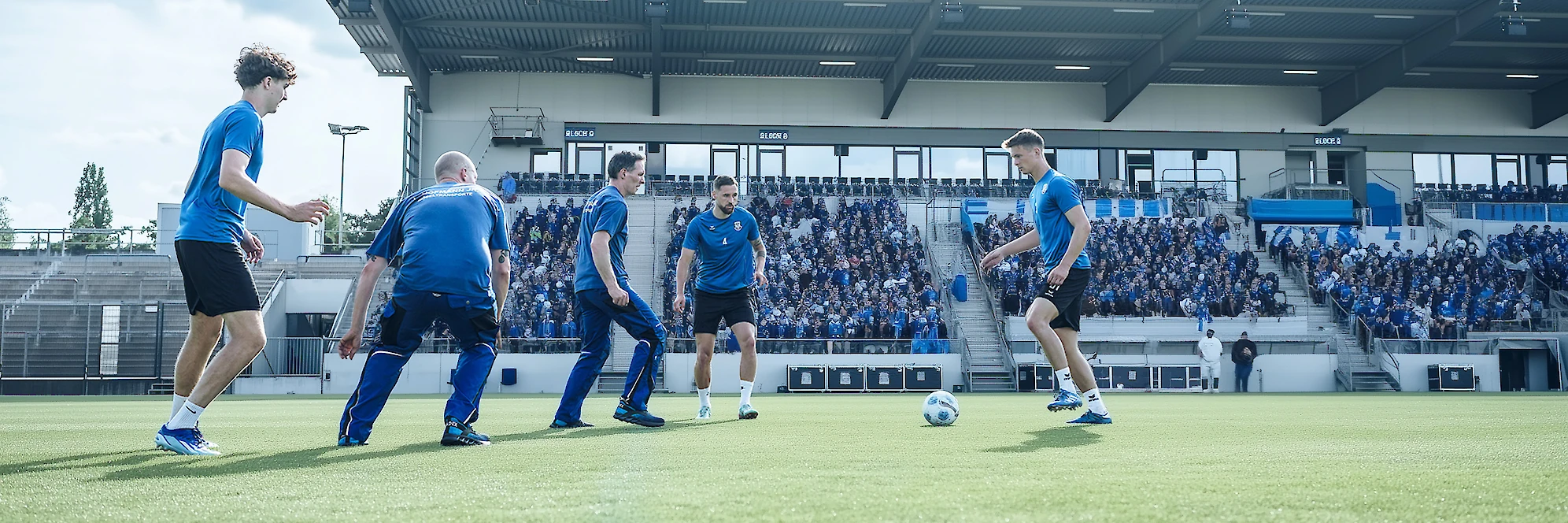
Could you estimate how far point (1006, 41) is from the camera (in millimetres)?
32562

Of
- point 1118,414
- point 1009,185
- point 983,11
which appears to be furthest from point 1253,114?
point 1118,414

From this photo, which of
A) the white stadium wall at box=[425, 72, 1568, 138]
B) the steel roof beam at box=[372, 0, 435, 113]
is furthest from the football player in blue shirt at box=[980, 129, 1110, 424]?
the white stadium wall at box=[425, 72, 1568, 138]

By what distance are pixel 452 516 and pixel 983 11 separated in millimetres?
29314

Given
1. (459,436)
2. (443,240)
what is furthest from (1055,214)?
(459,436)

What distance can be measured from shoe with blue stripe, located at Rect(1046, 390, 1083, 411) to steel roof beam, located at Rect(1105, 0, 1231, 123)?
23917 millimetres

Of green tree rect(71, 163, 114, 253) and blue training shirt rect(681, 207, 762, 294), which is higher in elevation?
green tree rect(71, 163, 114, 253)

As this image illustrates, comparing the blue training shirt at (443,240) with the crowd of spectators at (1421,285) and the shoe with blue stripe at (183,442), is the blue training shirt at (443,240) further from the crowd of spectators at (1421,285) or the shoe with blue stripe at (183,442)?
the crowd of spectators at (1421,285)

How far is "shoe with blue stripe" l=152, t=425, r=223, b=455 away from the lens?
15.5ft

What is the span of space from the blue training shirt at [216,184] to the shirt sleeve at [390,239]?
64cm

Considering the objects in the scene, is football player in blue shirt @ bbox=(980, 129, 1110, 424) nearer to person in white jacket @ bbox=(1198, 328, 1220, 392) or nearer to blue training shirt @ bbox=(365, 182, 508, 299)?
blue training shirt @ bbox=(365, 182, 508, 299)

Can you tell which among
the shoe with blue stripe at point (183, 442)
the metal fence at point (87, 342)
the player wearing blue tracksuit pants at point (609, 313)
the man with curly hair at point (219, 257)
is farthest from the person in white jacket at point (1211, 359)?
the shoe with blue stripe at point (183, 442)

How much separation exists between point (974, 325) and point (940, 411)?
19.3 m

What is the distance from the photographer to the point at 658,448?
4.90 m

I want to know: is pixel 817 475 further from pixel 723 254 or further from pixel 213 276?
pixel 723 254
